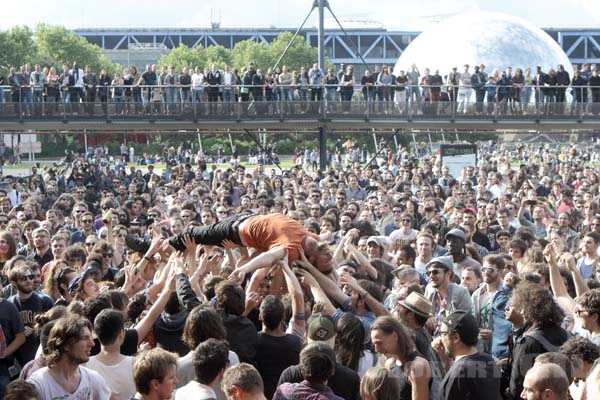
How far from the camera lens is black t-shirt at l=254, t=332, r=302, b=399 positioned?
7.24 m

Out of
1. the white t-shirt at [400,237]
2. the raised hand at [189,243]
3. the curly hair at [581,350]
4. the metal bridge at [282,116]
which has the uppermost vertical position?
the metal bridge at [282,116]

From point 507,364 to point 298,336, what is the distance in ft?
5.17

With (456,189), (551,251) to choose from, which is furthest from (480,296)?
(456,189)

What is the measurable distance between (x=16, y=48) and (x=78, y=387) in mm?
77104

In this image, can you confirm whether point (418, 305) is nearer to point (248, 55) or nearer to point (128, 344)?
point (128, 344)

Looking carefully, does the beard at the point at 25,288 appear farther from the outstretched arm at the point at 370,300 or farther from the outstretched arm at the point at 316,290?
the outstretched arm at the point at 370,300

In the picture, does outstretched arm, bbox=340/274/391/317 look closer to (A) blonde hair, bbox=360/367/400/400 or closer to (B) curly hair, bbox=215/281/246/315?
(B) curly hair, bbox=215/281/246/315

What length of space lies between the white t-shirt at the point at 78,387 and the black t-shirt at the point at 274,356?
1295mm

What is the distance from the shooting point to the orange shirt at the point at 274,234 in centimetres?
914

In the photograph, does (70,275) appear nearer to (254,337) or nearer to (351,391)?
(254,337)

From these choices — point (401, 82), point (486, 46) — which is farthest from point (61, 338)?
point (486, 46)

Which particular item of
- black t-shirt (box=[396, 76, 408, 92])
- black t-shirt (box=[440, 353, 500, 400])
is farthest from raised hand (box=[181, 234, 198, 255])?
black t-shirt (box=[396, 76, 408, 92])

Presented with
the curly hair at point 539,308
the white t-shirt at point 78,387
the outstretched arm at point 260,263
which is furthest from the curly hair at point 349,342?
the outstretched arm at point 260,263

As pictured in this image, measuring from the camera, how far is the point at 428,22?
128500 millimetres
